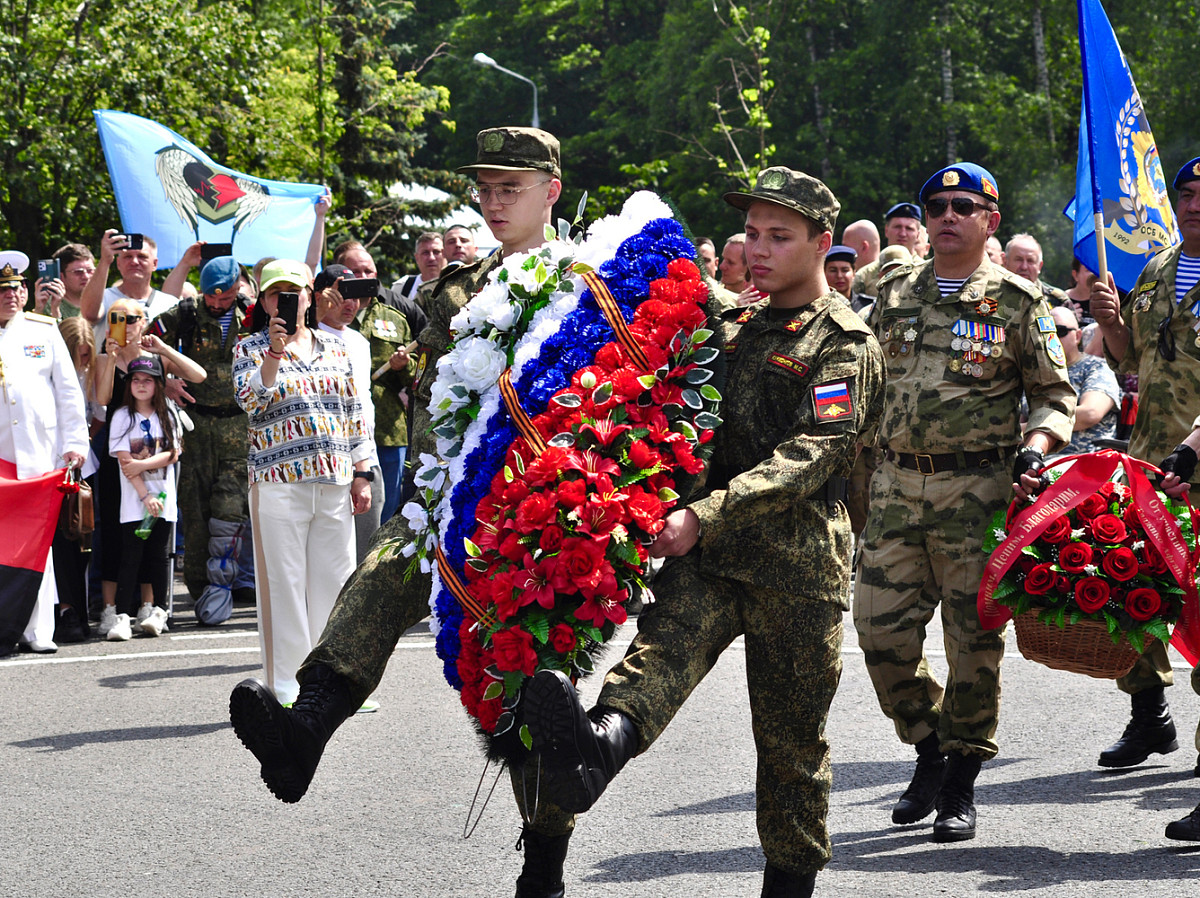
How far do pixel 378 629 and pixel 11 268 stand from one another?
6.43m

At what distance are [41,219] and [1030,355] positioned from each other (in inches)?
810

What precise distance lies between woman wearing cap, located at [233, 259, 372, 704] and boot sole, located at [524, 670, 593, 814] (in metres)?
4.06

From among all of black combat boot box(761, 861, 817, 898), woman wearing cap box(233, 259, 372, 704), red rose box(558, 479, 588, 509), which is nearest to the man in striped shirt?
black combat boot box(761, 861, 817, 898)

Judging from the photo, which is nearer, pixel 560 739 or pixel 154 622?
pixel 560 739

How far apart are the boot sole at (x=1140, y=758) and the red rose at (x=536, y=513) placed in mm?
3698

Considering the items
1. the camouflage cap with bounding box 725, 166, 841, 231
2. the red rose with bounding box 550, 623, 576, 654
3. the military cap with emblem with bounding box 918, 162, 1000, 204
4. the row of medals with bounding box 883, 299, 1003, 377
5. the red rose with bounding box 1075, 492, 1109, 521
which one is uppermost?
the military cap with emblem with bounding box 918, 162, 1000, 204

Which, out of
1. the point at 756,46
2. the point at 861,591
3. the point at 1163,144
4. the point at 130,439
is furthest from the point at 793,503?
the point at 1163,144

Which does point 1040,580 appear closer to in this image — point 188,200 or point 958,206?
point 958,206

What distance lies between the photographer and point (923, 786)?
568 centimetres

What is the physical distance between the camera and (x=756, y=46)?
27.4 metres

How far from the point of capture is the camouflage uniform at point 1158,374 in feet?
21.0

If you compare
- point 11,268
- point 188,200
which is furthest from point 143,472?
point 188,200

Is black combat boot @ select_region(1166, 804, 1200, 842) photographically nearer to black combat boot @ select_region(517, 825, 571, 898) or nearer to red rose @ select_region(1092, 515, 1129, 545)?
red rose @ select_region(1092, 515, 1129, 545)

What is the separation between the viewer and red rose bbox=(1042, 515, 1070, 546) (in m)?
5.27
